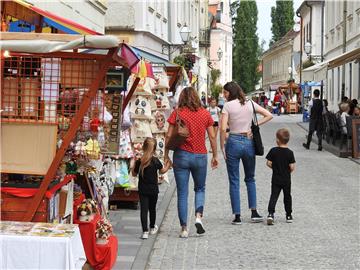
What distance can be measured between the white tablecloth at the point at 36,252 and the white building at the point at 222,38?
227 ft

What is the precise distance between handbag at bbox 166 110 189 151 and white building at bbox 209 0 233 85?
215 ft

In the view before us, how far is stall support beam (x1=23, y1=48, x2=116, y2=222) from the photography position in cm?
493

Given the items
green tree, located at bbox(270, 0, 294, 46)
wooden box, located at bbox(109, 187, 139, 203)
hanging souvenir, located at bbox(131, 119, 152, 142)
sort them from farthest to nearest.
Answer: green tree, located at bbox(270, 0, 294, 46) < hanging souvenir, located at bbox(131, 119, 152, 142) < wooden box, located at bbox(109, 187, 139, 203)

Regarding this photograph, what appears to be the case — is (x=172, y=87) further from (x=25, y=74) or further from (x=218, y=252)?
(x=25, y=74)

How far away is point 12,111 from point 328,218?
216 inches

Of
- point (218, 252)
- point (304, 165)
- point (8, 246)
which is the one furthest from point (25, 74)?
point (304, 165)

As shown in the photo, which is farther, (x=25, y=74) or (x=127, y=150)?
(x=127, y=150)

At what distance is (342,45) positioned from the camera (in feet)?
101

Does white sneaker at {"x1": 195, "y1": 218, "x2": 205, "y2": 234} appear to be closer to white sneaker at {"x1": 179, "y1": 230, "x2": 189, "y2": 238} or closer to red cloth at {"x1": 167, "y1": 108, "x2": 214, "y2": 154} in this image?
white sneaker at {"x1": 179, "y1": 230, "x2": 189, "y2": 238}

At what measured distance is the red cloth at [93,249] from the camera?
5719 millimetres

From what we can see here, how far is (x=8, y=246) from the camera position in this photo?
171 inches

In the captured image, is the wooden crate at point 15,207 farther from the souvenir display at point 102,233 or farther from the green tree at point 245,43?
the green tree at point 245,43

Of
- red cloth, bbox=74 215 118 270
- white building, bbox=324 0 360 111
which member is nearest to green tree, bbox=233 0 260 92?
white building, bbox=324 0 360 111

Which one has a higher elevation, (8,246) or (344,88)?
(344,88)
